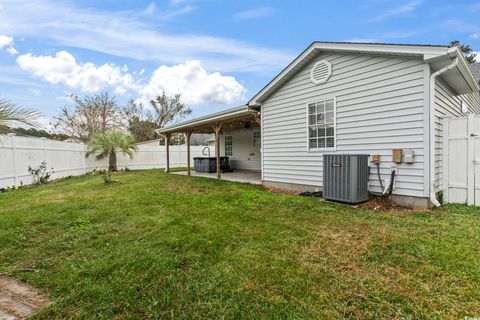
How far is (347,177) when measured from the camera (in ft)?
17.1

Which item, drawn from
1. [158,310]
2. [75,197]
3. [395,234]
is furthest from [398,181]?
[75,197]

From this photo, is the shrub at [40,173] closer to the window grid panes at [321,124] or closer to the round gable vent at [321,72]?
the window grid panes at [321,124]

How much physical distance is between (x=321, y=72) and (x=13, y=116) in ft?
20.0

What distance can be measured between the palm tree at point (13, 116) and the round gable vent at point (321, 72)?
19.1 feet

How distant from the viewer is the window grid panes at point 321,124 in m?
6.27

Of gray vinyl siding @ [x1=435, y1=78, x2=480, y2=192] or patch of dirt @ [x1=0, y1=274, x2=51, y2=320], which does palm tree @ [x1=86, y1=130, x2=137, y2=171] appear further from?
gray vinyl siding @ [x1=435, y1=78, x2=480, y2=192]

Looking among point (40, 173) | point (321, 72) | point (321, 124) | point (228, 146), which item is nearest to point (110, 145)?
point (40, 173)

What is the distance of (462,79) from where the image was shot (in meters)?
5.43

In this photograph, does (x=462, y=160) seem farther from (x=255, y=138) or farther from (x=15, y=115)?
(x=255, y=138)

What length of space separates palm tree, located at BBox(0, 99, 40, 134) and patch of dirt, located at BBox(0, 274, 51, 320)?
5.35 ft

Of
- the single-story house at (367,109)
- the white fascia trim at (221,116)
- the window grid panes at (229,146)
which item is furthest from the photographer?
the window grid panes at (229,146)

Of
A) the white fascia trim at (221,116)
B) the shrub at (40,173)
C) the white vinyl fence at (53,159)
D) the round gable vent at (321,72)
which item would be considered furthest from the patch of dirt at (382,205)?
the shrub at (40,173)

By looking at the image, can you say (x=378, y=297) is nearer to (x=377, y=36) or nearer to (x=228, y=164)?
(x=228, y=164)

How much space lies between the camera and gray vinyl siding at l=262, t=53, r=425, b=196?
4.88 m
